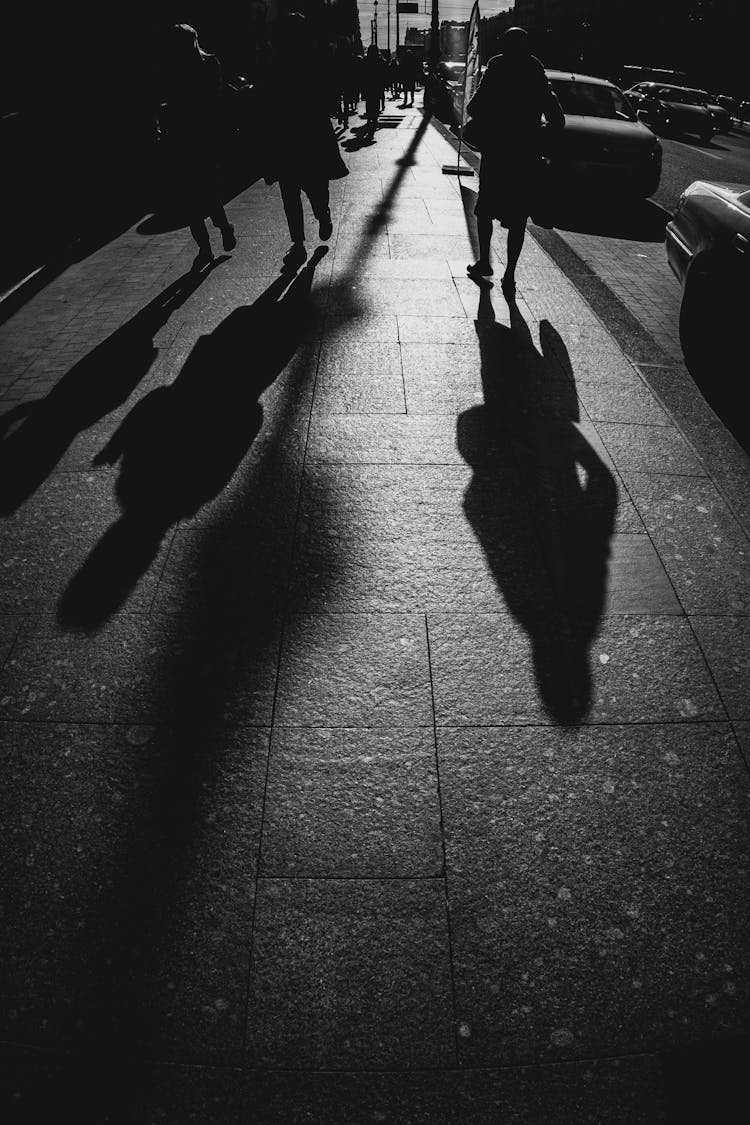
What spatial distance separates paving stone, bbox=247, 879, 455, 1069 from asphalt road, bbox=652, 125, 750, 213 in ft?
36.1

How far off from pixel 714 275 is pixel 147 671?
5088mm

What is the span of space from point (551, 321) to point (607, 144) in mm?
5395

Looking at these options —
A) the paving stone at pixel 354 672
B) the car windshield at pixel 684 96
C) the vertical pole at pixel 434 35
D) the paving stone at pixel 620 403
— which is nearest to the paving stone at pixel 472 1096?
the paving stone at pixel 354 672

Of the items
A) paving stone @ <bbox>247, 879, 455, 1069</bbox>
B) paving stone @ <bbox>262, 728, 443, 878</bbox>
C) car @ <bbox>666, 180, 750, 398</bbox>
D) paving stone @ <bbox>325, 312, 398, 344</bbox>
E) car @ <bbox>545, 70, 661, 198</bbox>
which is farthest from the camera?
car @ <bbox>545, 70, 661, 198</bbox>

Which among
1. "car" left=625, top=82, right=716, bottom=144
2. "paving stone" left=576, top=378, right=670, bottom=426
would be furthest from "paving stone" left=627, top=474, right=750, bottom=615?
"car" left=625, top=82, right=716, bottom=144

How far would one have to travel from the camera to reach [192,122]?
568 cm

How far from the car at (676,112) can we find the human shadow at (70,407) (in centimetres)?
2077

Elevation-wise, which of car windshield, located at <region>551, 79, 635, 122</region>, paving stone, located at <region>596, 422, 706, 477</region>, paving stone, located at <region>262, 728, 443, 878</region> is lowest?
paving stone, located at <region>262, 728, 443, 878</region>

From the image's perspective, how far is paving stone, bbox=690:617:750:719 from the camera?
238 centimetres

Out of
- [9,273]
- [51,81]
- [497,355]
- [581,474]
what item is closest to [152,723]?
[581,474]

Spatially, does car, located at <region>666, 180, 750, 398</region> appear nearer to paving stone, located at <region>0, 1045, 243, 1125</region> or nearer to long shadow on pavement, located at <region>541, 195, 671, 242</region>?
long shadow on pavement, located at <region>541, 195, 671, 242</region>

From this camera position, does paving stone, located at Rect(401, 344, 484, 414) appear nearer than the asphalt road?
Yes

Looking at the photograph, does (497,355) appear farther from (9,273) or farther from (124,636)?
(9,273)

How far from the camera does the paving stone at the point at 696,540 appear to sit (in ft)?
9.23
